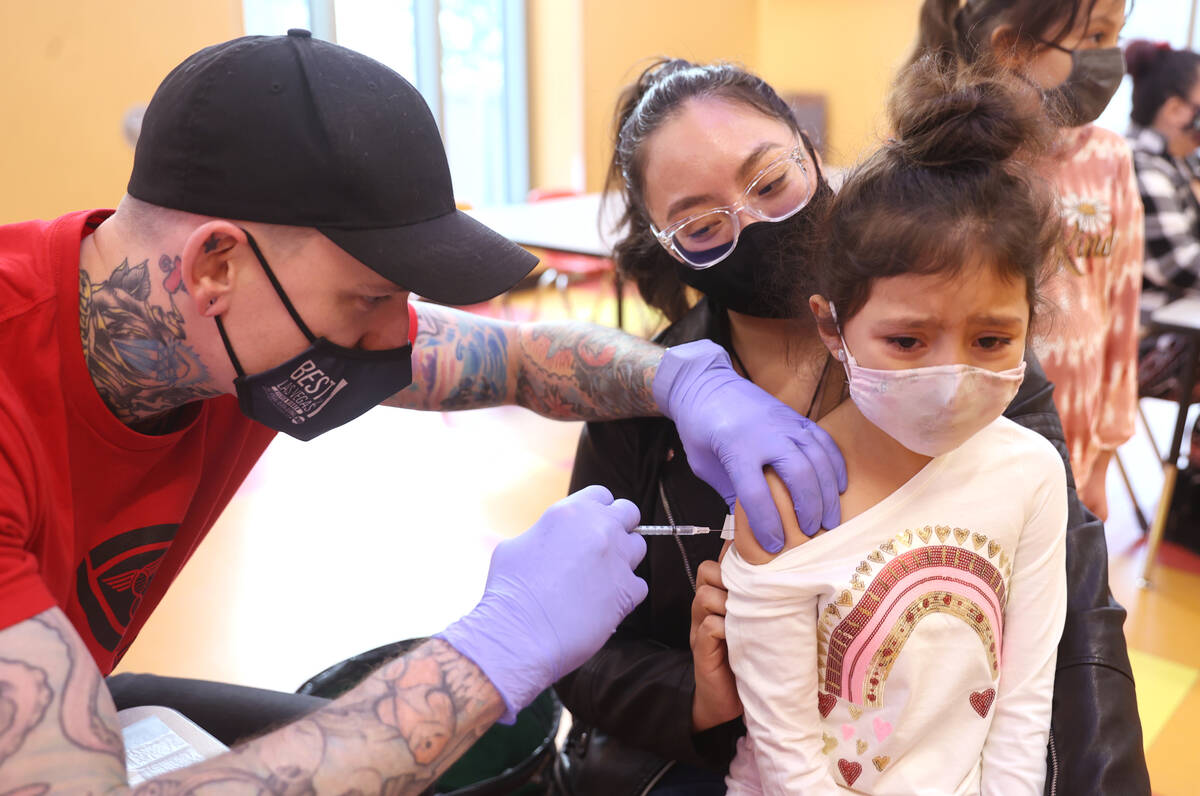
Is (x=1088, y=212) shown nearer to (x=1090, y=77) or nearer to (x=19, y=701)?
(x=1090, y=77)

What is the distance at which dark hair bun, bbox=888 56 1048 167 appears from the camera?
1135 millimetres

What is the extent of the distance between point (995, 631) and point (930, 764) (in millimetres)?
179

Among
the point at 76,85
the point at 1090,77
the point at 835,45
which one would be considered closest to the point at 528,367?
the point at 1090,77

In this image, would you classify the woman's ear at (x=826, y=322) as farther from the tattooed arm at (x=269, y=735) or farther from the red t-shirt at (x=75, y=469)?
the red t-shirt at (x=75, y=469)

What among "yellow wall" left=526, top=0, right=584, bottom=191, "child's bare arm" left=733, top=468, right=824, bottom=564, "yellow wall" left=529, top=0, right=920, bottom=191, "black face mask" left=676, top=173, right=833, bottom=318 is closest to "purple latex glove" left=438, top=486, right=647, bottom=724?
"child's bare arm" left=733, top=468, right=824, bottom=564

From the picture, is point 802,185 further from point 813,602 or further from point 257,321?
point 257,321

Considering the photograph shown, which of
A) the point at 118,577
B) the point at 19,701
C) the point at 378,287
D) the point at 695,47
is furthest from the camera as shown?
the point at 695,47

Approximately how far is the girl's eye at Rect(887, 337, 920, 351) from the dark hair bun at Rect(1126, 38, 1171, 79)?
12.7 ft

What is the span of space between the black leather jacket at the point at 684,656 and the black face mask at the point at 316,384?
1.39 feet

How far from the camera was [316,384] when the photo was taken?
125 cm

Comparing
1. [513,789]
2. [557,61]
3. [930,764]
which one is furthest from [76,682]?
[557,61]

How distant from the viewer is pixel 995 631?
3.88 ft

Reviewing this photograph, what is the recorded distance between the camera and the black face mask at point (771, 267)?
1.36 meters

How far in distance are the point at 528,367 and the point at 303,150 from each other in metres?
0.72
